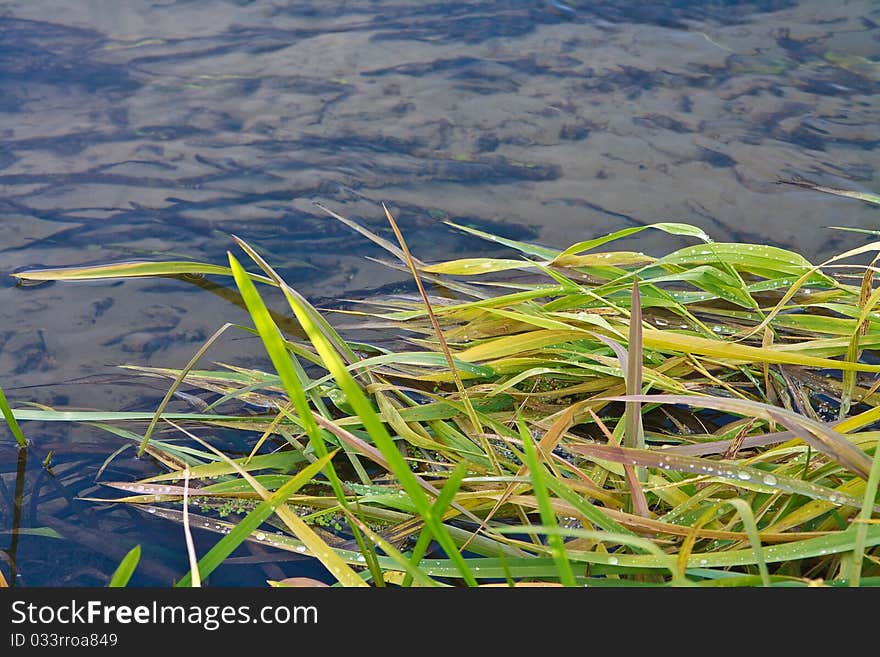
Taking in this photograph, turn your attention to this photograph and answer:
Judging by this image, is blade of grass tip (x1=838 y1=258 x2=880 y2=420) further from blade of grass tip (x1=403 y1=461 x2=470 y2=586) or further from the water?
blade of grass tip (x1=403 y1=461 x2=470 y2=586)

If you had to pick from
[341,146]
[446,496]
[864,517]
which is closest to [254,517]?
[446,496]

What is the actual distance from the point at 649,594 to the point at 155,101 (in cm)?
284

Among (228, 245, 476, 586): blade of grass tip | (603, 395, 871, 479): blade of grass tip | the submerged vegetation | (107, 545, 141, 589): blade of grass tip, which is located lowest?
the submerged vegetation

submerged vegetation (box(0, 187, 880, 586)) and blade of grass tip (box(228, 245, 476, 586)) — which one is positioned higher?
blade of grass tip (box(228, 245, 476, 586))

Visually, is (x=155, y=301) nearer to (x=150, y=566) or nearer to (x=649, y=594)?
(x=150, y=566)

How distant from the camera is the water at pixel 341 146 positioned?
2156 millimetres

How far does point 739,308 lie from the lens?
7.02 ft

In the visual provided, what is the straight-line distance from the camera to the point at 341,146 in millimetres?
2977

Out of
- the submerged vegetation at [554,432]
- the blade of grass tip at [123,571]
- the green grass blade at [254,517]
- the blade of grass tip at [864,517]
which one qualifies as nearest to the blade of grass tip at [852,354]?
the submerged vegetation at [554,432]

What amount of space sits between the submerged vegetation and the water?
171mm

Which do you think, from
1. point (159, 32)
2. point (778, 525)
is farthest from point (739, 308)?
point (159, 32)

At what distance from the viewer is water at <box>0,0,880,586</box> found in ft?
7.07

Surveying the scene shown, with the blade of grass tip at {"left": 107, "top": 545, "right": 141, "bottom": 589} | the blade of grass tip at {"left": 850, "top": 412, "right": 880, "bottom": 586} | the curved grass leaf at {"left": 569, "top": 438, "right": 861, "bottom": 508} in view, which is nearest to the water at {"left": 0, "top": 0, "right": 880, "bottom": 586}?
the blade of grass tip at {"left": 107, "top": 545, "right": 141, "bottom": 589}

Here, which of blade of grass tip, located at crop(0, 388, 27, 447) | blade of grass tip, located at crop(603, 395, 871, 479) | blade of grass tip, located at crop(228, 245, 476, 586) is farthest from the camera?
blade of grass tip, located at crop(0, 388, 27, 447)
